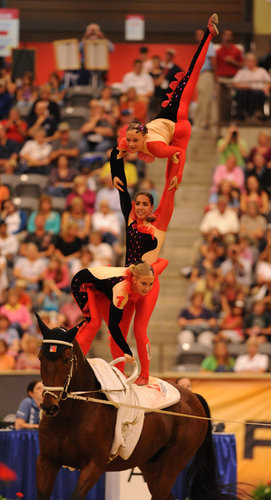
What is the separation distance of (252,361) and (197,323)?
1.06 metres

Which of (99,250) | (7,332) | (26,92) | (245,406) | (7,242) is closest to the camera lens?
(245,406)

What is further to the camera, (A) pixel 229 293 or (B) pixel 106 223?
(B) pixel 106 223

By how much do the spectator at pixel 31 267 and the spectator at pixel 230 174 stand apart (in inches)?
113

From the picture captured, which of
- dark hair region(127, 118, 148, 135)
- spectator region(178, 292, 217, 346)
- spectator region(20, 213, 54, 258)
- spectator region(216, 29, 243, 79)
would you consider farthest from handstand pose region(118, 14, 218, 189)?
spectator region(216, 29, 243, 79)

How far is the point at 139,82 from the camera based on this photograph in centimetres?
1778

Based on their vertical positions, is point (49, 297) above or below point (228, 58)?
below

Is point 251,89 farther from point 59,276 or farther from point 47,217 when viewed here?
point 59,276

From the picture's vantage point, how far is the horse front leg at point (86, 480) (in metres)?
6.99

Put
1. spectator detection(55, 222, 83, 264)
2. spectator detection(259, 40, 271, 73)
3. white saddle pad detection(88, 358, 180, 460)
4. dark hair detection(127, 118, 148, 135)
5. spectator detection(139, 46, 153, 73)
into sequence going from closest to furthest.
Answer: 1. white saddle pad detection(88, 358, 180, 460)
2. dark hair detection(127, 118, 148, 135)
3. spectator detection(55, 222, 83, 264)
4. spectator detection(259, 40, 271, 73)
5. spectator detection(139, 46, 153, 73)

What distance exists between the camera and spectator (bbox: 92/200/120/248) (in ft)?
47.5

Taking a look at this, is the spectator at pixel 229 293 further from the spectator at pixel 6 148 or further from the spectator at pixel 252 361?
the spectator at pixel 6 148

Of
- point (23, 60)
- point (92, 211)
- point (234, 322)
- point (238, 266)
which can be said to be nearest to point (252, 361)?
point (234, 322)

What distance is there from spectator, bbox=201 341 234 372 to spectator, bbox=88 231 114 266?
6.99 ft

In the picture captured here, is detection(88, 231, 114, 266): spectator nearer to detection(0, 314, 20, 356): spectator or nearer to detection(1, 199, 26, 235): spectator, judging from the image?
detection(1, 199, 26, 235): spectator
